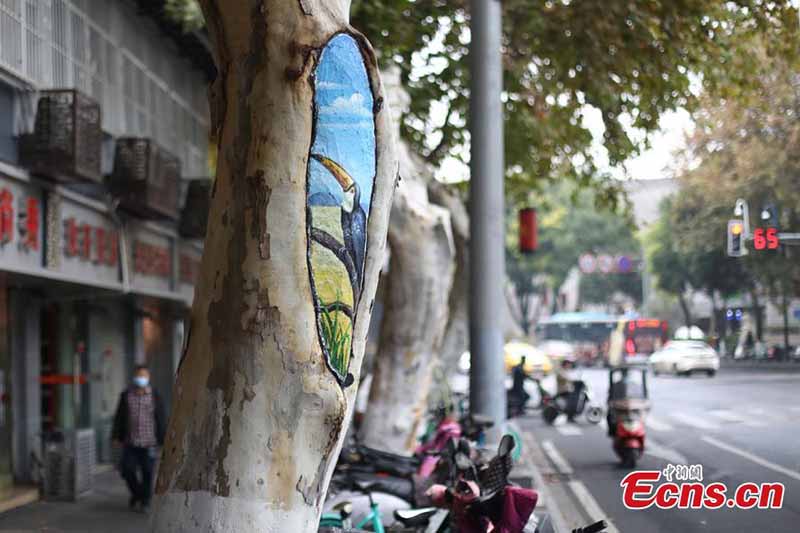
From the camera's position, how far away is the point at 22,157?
37.9 feet

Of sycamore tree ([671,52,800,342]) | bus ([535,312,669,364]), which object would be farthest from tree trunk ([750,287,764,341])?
bus ([535,312,669,364])

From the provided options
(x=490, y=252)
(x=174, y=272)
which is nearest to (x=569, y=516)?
(x=490, y=252)

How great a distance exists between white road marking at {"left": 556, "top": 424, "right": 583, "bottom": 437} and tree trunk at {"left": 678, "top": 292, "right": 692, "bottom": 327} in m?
8.98

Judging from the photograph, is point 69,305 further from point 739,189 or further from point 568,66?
point 739,189

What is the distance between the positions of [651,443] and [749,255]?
3.58 m

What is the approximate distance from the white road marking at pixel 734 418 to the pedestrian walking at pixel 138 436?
5.99 m

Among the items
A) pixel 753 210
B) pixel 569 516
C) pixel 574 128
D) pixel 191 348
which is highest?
pixel 574 128

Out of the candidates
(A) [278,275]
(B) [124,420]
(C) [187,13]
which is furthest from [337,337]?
(C) [187,13]

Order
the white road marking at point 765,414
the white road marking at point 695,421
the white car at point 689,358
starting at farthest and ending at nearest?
the white car at point 689,358, the white road marking at point 695,421, the white road marking at point 765,414

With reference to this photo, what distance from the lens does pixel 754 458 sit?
740cm

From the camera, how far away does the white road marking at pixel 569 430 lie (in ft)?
66.8

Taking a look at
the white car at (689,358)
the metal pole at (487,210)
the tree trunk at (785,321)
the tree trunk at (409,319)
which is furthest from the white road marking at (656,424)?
the tree trunk at (785,321)

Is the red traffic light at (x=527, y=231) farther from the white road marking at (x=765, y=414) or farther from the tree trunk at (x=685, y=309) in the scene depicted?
the white road marking at (x=765, y=414)

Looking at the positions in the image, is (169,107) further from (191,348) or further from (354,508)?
(191,348)
